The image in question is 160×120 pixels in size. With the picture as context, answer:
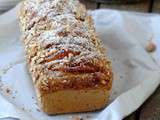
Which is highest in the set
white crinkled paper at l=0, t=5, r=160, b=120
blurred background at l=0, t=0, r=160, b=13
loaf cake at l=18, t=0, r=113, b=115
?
loaf cake at l=18, t=0, r=113, b=115

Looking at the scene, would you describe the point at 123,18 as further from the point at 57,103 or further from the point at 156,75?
the point at 57,103

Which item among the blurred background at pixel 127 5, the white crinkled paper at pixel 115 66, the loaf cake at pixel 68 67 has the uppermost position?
the loaf cake at pixel 68 67

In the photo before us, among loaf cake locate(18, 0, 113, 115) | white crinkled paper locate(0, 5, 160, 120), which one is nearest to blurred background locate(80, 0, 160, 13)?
white crinkled paper locate(0, 5, 160, 120)

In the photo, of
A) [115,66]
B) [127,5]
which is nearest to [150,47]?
[115,66]

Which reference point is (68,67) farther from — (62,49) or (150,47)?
(150,47)

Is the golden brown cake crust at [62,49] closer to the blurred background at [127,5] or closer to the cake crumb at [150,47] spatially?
the cake crumb at [150,47]

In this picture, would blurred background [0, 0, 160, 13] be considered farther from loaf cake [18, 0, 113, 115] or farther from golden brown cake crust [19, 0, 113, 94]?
loaf cake [18, 0, 113, 115]

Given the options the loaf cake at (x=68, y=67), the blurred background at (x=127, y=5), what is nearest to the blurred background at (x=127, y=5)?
the blurred background at (x=127, y=5)
